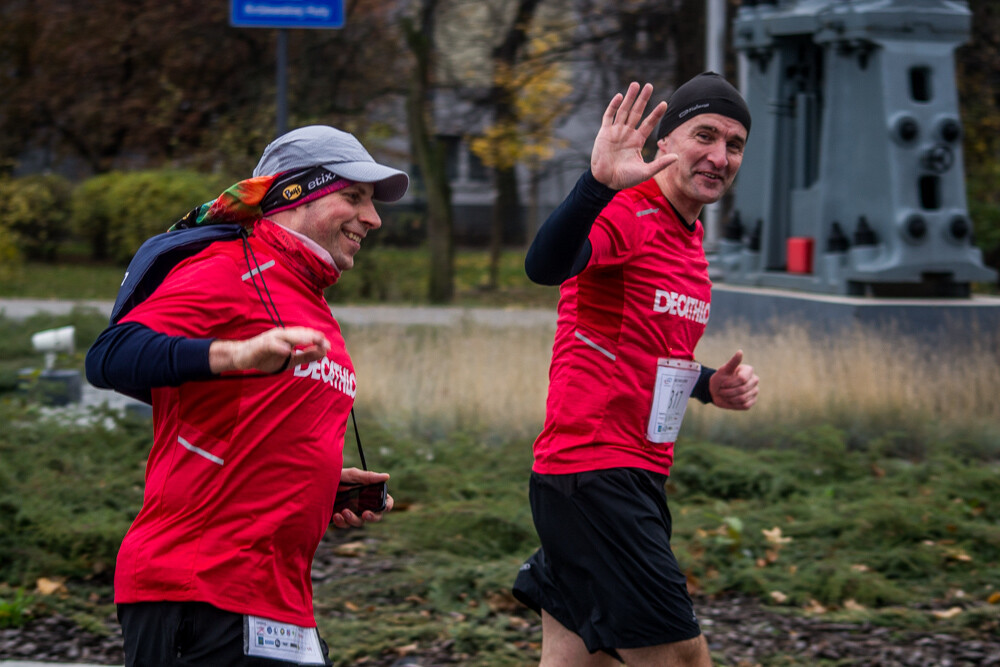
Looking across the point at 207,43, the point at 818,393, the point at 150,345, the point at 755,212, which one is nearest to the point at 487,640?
the point at 150,345

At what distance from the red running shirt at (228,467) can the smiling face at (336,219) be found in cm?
11

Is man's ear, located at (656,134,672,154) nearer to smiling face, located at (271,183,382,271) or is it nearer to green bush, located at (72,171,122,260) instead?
smiling face, located at (271,183,382,271)

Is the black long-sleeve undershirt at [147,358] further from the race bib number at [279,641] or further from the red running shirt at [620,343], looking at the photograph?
the red running shirt at [620,343]

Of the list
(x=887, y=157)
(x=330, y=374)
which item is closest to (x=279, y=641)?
(x=330, y=374)

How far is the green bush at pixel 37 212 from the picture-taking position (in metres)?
23.6

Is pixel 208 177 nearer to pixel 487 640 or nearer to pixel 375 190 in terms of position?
pixel 487 640

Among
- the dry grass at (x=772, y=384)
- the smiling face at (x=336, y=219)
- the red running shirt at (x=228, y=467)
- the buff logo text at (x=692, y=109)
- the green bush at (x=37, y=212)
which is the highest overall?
the green bush at (x=37, y=212)

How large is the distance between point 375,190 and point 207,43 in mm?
22080

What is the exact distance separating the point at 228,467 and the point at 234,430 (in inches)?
3.2

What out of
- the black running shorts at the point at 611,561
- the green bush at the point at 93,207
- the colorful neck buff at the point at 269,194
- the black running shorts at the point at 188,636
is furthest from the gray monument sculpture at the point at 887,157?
the green bush at the point at 93,207

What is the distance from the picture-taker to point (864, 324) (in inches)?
403

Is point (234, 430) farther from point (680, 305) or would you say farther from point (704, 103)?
point (704, 103)

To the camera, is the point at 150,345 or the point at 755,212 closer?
the point at 150,345

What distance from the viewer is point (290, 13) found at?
7699mm
